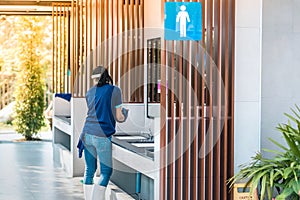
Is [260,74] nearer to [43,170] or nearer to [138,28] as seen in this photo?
[138,28]

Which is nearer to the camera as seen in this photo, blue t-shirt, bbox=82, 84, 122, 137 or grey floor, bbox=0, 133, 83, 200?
blue t-shirt, bbox=82, 84, 122, 137

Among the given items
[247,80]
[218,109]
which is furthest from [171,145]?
[247,80]

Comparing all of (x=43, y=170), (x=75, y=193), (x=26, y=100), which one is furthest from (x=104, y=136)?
(x=26, y=100)

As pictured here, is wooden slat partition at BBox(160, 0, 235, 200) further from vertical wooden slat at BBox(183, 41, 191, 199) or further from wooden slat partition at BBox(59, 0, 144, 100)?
wooden slat partition at BBox(59, 0, 144, 100)

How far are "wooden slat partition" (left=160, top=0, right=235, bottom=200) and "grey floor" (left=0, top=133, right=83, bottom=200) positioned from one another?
2913 mm

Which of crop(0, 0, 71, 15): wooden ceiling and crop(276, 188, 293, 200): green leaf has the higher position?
crop(0, 0, 71, 15): wooden ceiling

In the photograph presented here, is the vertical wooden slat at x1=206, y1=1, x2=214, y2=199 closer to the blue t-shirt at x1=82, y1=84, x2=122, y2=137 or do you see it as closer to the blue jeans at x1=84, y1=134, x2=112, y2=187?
the blue t-shirt at x1=82, y1=84, x2=122, y2=137

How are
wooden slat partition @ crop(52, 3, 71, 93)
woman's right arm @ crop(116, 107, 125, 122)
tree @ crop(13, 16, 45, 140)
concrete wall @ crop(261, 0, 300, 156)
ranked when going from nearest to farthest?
Result: concrete wall @ crop(261, 0, 300, 156), woman's right arm @ crop(116, 107, 125, 122), wooden slat partition @ crop(52, 3, 71, 93), tree @ crop(13, 16, 45, 140)

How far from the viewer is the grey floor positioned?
7980mm

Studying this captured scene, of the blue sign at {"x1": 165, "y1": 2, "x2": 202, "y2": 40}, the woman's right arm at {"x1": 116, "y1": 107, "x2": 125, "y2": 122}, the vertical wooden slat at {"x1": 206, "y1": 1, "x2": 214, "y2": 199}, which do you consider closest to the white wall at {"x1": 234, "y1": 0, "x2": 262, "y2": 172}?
the vertical wooden slat at {"x1": 206, "y1": 1, "x2": 214, "y2": 199}

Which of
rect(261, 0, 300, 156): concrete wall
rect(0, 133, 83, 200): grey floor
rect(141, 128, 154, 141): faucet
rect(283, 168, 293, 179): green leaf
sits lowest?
rect(0, 133, 83, 200): grey floor

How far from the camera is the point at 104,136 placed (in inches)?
259

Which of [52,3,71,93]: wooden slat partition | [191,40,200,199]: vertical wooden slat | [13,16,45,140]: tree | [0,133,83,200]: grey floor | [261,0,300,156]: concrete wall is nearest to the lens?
[191,40,200,199]: vertical wooden slat

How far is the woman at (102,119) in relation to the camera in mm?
6535
